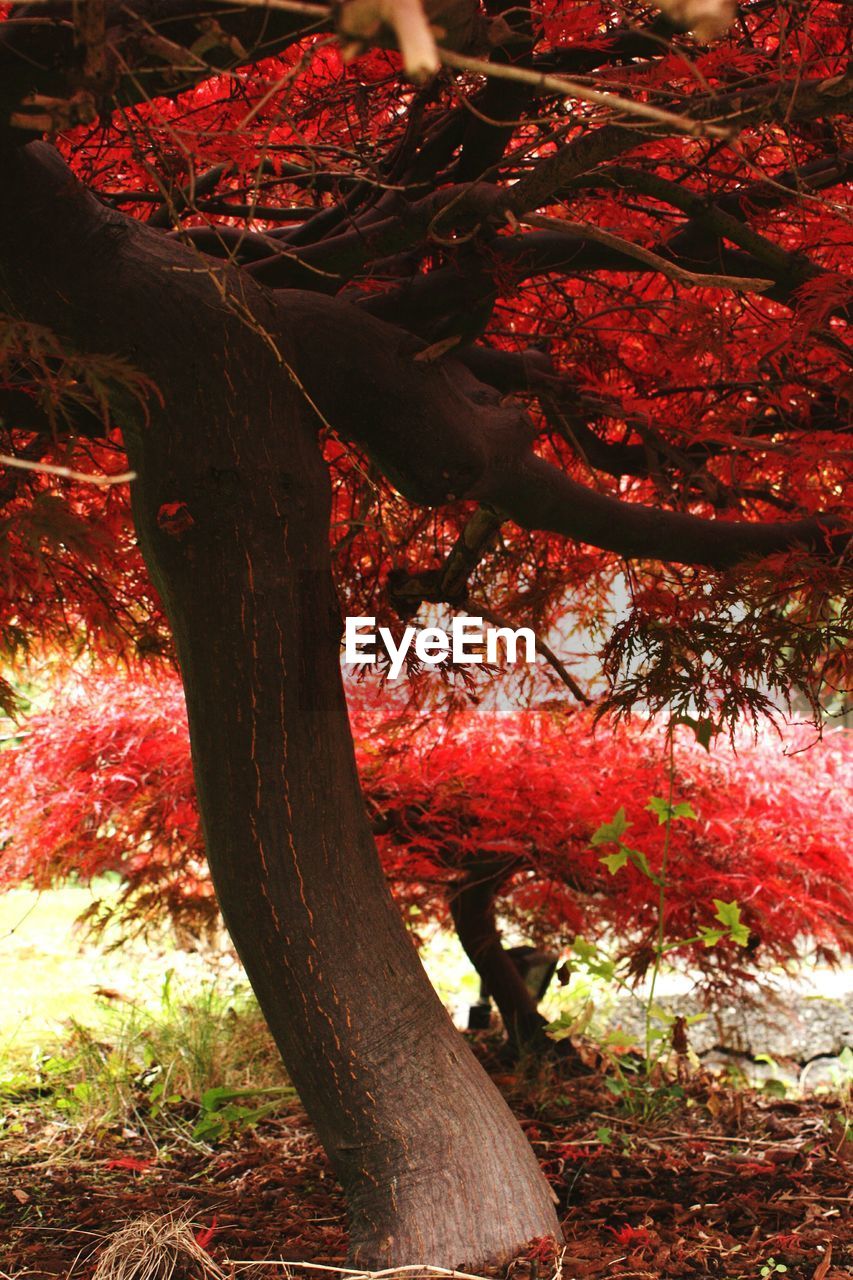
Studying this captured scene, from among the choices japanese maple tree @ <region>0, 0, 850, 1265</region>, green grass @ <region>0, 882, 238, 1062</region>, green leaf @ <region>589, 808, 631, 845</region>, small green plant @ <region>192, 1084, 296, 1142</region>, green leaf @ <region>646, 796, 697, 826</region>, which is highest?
japanese maple tree @ <region>0, 0, 850, 1265</region>

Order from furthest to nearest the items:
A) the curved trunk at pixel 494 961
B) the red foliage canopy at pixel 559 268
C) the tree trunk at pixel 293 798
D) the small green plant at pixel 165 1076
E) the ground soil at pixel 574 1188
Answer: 1. the curved trunk at pixel 494 961
2. the small green plant at pixel 165 1076
3. the ground soil at pixel 574 1188
4. the tree trunk at pixel 293 798
5. the red foliage canopy at pixel 559 268

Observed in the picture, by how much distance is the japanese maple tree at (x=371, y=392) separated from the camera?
1.34m

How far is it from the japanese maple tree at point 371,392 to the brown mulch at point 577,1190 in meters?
0.22


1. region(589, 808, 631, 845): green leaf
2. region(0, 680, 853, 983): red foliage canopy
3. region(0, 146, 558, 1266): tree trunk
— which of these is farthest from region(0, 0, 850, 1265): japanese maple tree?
region(0, 680, 853, 983): red foliage canopy

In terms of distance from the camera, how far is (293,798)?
1.59 m

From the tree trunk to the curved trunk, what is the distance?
1141 mm

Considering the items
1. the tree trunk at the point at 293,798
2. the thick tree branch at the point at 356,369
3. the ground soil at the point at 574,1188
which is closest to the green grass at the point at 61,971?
the ground soil at the point at 574,1188

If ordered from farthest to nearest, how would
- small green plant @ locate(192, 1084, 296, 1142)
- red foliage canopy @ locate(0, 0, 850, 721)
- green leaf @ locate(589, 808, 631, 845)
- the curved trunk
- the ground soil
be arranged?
the curved trunk → small green plant @ locate(192, 1084, 296, 1142) → green leaf @ locate(589, 808, 631, 845) → the ground soil → red foliage canopy @ locate(0, 0, 850, 721)

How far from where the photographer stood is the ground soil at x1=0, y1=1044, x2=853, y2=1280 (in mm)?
1692

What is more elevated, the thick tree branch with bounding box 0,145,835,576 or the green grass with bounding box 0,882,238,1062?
the thick tree branch with bounding box 0,145,835,576

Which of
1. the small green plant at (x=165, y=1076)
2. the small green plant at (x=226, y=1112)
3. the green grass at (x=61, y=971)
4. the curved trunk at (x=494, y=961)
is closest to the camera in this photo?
the small green plant at (x=226, y=1112)

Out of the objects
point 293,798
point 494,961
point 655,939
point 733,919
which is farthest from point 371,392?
point 494,961

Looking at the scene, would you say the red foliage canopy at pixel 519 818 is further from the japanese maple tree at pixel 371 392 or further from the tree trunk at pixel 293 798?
the tree trunk at pixel 293 798

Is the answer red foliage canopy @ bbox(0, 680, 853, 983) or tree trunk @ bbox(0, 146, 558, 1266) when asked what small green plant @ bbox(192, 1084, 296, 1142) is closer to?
red foliage canopy @ bbox(0, 680, 853, 983)
